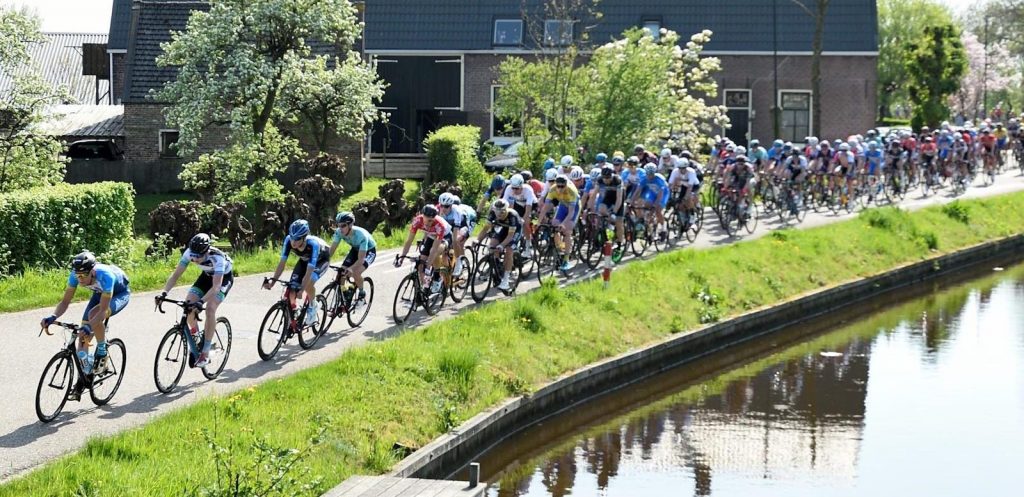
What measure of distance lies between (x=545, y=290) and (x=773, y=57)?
119ft

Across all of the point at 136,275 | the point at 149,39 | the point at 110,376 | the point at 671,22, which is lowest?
the point at 110,376

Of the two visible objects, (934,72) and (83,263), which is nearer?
(83,263)

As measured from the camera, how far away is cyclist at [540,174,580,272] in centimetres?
2289

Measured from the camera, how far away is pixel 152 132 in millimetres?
46062

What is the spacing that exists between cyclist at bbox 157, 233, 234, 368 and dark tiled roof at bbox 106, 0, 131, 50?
139ft

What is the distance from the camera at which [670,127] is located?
3859 centimetres

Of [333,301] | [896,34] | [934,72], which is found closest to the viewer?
[333,301]

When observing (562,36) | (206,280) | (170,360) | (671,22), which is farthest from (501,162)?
(170,360)

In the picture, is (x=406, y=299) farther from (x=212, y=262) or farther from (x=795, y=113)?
(x=795, y=113)

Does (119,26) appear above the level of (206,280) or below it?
above

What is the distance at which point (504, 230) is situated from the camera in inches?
830

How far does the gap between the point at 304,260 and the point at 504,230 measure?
16.4ft

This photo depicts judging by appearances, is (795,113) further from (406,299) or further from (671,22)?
(406,299)

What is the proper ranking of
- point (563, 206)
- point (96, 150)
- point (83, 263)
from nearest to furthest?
1. point (83, 263)
2. point (563, 206)
3. point (96, 150)
